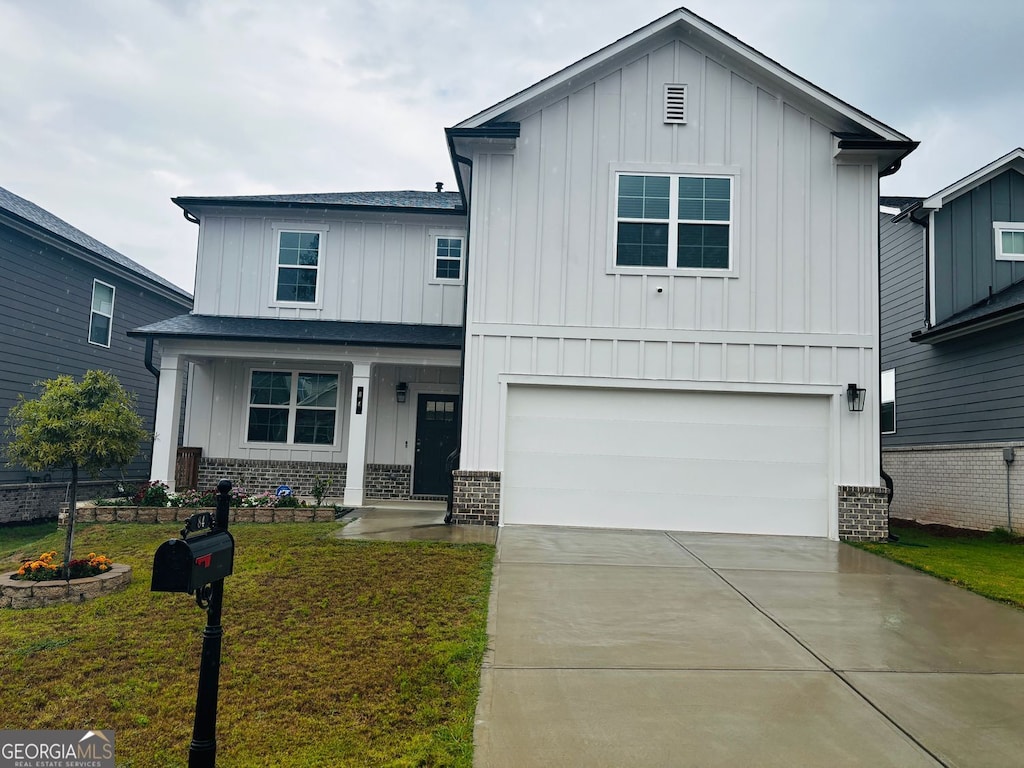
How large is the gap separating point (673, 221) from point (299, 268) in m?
7.41

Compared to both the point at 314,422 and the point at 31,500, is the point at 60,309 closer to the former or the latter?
the point at 31,500

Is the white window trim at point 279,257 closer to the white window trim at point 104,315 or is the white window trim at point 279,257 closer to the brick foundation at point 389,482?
the brick foundation at point 389,482

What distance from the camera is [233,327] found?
12938mm

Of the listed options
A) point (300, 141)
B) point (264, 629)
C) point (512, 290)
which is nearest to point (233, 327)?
point (512, 290)

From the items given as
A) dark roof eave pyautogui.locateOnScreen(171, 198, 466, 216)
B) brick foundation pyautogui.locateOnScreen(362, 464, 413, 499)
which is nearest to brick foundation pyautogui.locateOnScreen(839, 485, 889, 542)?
brick foundation pyautogui.locateOnScreen(362, 464, 413, 499)

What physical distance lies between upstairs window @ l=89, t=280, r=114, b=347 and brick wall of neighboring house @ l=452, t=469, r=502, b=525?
31.7 ft

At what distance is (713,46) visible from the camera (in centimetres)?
1072

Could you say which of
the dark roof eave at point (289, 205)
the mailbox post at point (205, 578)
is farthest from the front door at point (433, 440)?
the mailbox post at point (205, 578)

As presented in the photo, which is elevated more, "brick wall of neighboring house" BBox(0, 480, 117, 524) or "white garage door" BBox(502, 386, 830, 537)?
"white garage door" BBox(502, 386, 830, 537)

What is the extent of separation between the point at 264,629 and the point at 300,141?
26169mm

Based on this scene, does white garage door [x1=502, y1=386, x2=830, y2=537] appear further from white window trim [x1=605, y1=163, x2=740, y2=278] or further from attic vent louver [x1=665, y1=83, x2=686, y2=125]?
attic vent louver [x1=665, y1=83, x2=686, y2=125]

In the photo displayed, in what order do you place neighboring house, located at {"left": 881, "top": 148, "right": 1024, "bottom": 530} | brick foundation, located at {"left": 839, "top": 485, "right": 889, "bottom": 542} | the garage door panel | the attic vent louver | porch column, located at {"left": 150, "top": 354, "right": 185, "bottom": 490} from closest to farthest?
brick foundation, located at {"left": 839, "top": 485, "right": 889, "bottom": 542}, the garage door panel, the attic vent louver, neighboring house, located at {"left": 881, "top": 148, "right": 1024, "bottom": 530}, porch column, located at {"left": 150, "top": 354, "right": 185, "bottom": 490}

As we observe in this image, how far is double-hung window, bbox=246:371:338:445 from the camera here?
1394cm

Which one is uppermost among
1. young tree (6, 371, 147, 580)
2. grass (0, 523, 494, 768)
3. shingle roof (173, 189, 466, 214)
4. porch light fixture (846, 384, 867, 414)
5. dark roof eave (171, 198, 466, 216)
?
shingle roof (173, 189, 466, 214)
